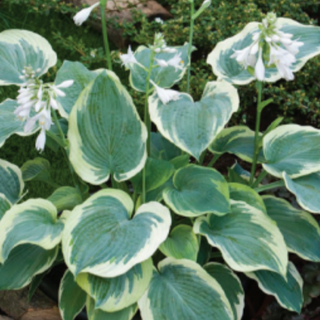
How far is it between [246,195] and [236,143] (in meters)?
0.30

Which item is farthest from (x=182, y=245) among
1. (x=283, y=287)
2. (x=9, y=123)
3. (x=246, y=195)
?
(x=9, y=123)

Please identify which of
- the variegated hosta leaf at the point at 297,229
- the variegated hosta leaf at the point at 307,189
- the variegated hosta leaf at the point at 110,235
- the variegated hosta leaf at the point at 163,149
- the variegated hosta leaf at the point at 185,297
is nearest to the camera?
the variegated hosta leaf at the point at 110,235

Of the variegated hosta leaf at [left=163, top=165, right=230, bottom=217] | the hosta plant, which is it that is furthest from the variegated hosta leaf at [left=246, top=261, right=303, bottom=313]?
the variegated hosta leaf at [left=163, top=165, right=230, bottom=217]

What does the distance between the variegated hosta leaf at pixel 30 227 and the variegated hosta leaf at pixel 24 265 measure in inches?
3.7

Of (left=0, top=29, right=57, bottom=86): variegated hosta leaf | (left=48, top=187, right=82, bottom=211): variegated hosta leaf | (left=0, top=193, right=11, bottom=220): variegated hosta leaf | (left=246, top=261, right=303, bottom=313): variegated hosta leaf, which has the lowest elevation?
(left=246, top=261, right=303, bottom=313): variegated hosta leaf

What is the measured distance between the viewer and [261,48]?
123 centimetres

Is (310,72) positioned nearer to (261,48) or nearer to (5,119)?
(261,48)

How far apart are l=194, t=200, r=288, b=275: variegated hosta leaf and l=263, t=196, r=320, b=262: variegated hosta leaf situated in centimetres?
21

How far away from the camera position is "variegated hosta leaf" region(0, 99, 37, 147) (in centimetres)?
145

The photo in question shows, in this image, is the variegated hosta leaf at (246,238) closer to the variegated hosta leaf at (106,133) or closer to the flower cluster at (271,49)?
the variegated hosta leaf at (106,133)

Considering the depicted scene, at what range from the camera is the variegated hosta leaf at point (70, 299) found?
1.33 metres

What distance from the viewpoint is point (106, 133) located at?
1.34 m

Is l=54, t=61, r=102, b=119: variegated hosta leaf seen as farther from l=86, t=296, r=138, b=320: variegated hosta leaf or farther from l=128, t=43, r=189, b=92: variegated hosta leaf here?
l=86, t=296, r=138, b=320: variegated hosta leaf

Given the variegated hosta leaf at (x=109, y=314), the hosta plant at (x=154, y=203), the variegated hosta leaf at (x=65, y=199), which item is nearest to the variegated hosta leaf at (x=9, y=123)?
the hosta plant at (x=154, y=203)
